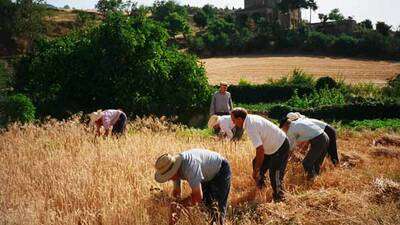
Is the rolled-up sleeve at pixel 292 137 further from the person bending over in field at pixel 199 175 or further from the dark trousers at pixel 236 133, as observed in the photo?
the dark trousers at pixel 236 133

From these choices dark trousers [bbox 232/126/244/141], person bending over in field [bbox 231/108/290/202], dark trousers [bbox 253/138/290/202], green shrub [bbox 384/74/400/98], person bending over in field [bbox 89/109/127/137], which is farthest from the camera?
green shrub [bbox 384/74/400/98]

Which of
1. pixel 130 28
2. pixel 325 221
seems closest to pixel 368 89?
pixel 130 28

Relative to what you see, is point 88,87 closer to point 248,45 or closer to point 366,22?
point 248,45

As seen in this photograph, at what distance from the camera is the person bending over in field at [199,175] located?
554 centimetres

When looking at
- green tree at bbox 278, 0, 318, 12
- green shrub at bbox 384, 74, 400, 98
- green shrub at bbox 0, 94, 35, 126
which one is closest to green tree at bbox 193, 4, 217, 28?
green tree at bbox 278, 0, 318, 12

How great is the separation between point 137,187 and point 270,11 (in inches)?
3060

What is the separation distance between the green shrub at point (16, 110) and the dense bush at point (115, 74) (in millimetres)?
2579

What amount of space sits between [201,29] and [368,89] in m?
45.8

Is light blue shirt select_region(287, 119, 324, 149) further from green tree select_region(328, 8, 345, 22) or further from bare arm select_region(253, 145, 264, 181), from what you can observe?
green tree select_region(328, 8, 345, 22)

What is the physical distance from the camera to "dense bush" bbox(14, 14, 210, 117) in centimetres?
1986

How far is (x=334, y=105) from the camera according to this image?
2311 cm

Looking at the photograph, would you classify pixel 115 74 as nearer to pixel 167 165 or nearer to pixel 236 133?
Answer: pixel 236 133

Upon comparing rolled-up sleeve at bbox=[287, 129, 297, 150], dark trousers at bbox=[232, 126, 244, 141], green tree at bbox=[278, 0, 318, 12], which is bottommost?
dark trousers at bbox=[232, 126, 244, 141]

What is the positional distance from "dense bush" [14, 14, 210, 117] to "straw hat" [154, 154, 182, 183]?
14.1m
